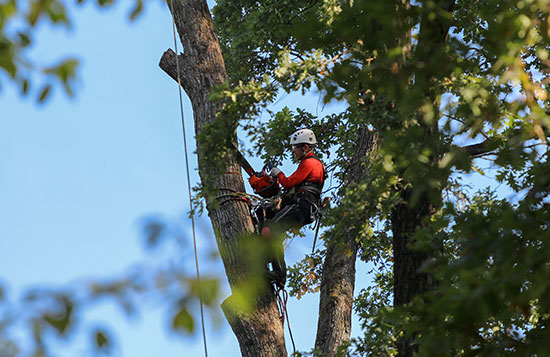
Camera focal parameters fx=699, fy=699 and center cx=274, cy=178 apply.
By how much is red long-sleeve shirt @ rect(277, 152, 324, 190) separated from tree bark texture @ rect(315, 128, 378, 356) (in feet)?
1.23

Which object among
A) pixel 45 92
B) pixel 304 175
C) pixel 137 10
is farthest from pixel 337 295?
pixel 45 92

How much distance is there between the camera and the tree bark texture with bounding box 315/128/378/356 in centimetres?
671

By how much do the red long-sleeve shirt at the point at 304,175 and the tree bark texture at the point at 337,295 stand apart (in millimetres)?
376

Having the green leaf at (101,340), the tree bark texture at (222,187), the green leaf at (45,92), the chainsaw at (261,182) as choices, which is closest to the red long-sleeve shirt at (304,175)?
the chainsaw at (261,182)

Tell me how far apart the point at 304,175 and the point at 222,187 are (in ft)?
3.78

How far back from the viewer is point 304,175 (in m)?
6.96

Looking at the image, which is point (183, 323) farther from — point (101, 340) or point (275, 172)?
point (275, 172)

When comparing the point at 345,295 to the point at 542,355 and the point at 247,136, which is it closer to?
the point at 247,136

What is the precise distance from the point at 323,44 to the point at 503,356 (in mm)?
2129

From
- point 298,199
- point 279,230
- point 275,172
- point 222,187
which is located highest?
point 275,172

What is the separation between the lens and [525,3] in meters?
3.60

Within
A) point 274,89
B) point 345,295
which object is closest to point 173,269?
point 274,89

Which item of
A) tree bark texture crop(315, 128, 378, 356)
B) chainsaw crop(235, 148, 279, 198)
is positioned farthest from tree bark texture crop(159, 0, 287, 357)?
tree bark texture crop(315, 128, 378, 356)

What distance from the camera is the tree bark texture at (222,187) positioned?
19.0 ft
